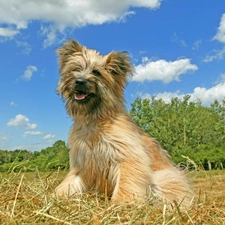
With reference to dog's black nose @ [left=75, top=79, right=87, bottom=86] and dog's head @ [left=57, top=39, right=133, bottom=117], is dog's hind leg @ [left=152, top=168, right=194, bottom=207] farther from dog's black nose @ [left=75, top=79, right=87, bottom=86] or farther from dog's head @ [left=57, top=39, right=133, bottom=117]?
dog's black nose @ [left=75, top=79, right=87, bottom=86]

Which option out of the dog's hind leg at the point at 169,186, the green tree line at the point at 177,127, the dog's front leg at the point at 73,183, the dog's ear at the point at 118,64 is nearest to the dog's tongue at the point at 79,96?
the dog's ear at the point at 118,64

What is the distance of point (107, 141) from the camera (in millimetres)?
5840

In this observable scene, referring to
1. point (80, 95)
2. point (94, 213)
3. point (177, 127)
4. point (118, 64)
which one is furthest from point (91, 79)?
point (177, 127)

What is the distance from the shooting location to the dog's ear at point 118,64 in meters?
6.38

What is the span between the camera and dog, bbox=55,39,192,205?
Answer: 575cm

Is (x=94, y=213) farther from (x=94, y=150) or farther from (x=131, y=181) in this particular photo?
(x=94, y=150)

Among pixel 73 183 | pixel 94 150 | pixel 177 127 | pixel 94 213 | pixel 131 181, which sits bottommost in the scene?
pixel 94 213

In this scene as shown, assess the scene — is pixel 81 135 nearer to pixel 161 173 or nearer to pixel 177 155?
pixel 161 173

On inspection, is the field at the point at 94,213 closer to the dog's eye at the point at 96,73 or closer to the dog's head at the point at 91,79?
the dog's head at the point at 91,79

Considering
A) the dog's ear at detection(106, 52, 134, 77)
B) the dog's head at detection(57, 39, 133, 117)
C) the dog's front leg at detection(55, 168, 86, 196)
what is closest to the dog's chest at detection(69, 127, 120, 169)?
the dog's front leg at detection(55, 168, 86, 196)

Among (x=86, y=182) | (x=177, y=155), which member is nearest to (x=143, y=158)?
(x=86, y=182)

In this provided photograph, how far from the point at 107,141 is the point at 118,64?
1.32 metres

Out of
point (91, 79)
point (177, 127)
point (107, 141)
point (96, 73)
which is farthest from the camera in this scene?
point (177, 127)

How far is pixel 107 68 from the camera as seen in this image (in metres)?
6.34
